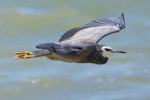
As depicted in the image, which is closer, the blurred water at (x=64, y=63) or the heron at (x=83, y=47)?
the heron at (x=83, y=47)

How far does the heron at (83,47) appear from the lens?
305 inches

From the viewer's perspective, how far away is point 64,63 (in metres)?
12.9

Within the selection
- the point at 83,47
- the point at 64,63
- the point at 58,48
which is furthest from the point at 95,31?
the point at 64,63

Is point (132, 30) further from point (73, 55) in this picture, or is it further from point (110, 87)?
point (73, 55)

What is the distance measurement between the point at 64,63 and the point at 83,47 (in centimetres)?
510

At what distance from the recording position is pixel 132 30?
1458 cm

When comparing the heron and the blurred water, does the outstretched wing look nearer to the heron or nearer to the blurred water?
the heron

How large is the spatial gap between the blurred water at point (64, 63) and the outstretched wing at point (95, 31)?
248 centimetres

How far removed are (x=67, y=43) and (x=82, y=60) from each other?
11.7 inches

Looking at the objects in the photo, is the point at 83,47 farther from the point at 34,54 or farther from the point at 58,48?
the point at 34,54

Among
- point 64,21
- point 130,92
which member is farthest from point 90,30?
point 64,21

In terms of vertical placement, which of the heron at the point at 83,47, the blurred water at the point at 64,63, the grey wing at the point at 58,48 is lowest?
the grey wing at the point at 58,48

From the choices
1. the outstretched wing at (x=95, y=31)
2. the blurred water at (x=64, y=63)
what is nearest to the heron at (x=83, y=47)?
the outstretched wing at (x=95, y=31)

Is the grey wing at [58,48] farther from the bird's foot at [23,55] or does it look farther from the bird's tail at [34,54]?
the bird's foot at [23,55]
